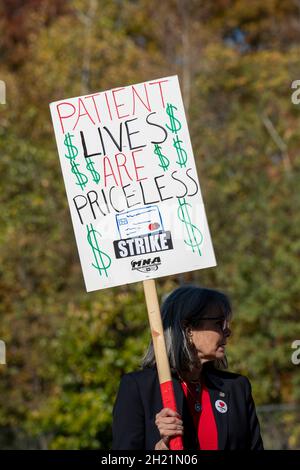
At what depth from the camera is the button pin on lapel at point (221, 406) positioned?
3.82m

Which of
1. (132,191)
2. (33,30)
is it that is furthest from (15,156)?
(132,191)

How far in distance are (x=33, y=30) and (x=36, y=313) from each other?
466 inches

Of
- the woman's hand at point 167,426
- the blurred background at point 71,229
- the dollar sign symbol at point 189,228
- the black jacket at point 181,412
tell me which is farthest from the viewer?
the blurred background at point 71,229

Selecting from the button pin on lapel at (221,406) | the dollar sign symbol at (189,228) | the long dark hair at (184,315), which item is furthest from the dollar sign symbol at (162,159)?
the button pin on lapel at (221,406)

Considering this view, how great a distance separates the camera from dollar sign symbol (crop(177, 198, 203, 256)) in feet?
13.0

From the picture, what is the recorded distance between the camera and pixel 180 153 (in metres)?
4.01

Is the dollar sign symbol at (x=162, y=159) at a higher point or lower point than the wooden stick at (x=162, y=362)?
higher

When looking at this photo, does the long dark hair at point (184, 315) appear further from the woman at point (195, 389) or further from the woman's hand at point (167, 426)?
the woman's hand at point (167, 426)

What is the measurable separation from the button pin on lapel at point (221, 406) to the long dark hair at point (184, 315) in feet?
0.54

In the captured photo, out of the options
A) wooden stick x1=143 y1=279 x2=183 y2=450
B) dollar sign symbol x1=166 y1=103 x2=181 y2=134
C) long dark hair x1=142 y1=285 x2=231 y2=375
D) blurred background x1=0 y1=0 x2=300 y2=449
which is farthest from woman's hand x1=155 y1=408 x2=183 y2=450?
blurred background x1=0 y1=0 x2=300 y2=449

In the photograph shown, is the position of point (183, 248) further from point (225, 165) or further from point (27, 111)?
point (27, 111)

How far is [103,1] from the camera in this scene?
2378cm

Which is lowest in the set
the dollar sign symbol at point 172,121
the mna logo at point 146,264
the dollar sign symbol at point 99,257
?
the mna logo at point 146,264

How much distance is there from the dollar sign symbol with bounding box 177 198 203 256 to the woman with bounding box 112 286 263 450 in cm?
19
